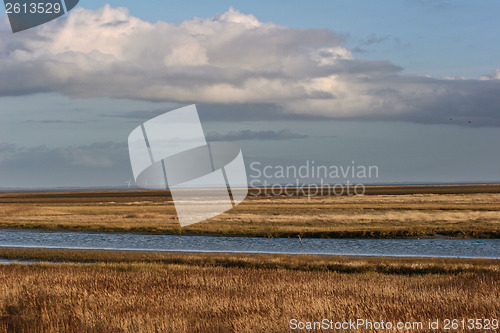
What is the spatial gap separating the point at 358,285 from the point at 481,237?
26.4m

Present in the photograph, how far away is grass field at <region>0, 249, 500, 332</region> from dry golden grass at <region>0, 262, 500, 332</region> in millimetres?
23

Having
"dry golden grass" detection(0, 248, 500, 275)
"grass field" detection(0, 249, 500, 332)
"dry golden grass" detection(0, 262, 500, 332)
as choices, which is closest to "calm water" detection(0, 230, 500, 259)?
"dry golden grass" detection(0, 248, 500, 275)

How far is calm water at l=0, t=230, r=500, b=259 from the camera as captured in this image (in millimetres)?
30297

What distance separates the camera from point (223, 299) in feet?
42.0

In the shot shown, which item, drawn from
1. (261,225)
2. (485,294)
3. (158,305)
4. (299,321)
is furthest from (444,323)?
(261,225)

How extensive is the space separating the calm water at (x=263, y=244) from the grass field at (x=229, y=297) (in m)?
9.84

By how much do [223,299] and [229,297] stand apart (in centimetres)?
34

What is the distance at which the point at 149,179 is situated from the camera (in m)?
15.2

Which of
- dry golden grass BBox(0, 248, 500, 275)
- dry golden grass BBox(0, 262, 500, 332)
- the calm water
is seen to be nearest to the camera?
dry golden grass BBox(0, 262, 500, 332)

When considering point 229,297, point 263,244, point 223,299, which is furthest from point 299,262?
point 263,244

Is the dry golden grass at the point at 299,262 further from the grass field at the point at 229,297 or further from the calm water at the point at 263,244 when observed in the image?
the calm water at the point at 263,244

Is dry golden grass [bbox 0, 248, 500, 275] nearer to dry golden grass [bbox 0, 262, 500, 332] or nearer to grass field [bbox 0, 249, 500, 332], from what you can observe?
grass field [bbox 0, 249, 500, 332]

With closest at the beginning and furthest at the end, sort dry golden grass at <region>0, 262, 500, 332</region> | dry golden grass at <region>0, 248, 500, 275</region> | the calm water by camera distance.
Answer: dry golden grass at <region>0, 262, 500, 332</region> < dry golden grass at <region>0, 248, 500, 275</region> < the calm water

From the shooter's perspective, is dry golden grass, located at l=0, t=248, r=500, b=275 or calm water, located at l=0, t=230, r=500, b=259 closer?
dry golden grass, located at l=0, t=248, r=500, b=275
